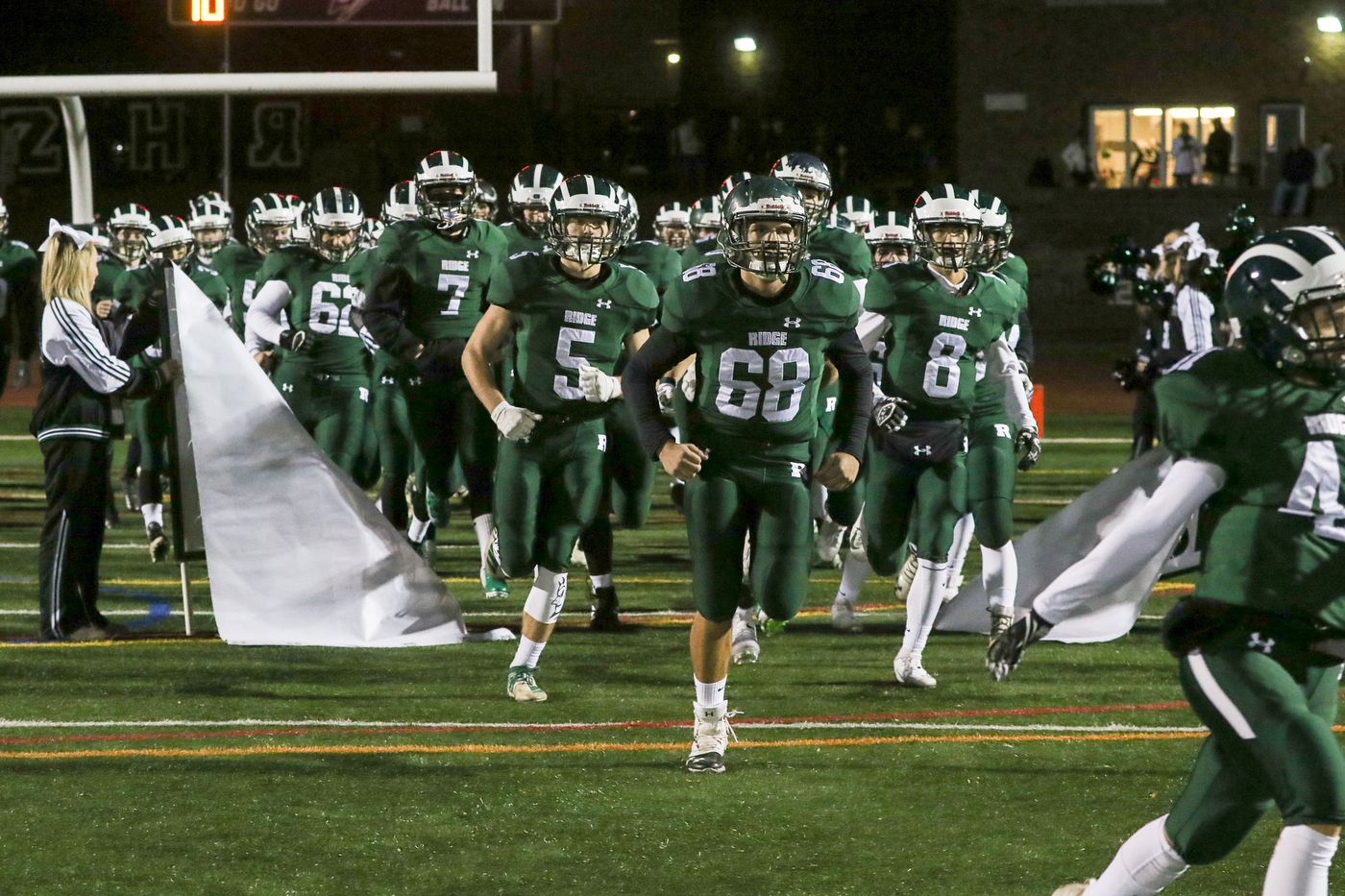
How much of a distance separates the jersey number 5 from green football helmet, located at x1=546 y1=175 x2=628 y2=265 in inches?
46.3

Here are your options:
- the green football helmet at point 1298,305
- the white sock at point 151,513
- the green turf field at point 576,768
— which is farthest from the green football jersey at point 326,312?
the green football helmet at point 1298,305

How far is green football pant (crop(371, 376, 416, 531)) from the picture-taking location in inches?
364

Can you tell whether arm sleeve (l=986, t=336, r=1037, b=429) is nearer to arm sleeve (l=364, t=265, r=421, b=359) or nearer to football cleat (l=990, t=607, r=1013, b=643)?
football cleat (l=990, t=607, r=1013, b=643)

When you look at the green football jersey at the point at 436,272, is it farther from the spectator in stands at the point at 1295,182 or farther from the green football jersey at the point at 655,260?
the spectator in stands at the point at 1295,182

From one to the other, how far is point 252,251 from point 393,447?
2408mm

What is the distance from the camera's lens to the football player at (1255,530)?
3723mm

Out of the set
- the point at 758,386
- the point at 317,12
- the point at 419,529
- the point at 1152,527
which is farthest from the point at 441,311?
the point at 1152,527

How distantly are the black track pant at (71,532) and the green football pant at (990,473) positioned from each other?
3336mm

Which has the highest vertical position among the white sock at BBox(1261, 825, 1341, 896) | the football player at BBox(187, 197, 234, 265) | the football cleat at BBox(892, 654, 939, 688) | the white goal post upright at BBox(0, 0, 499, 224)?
the white goal post upright at BBox(0, 0, 499, 224)

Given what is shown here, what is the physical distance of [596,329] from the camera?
22.8 ft

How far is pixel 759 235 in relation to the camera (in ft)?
18.2

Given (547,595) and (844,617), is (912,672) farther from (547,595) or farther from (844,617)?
(547,595)

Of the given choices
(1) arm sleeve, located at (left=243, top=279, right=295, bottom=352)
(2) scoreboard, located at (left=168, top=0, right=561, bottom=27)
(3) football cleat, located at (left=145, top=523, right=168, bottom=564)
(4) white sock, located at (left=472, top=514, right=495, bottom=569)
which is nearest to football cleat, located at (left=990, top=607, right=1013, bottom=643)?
(4) white sock, located at (left=472, top=514, right=495, bottom=569)

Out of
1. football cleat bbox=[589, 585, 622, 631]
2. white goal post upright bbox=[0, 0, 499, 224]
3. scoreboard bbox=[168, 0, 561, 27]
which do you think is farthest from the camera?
scoreboard bbox=[168, 0, 561, 27]
